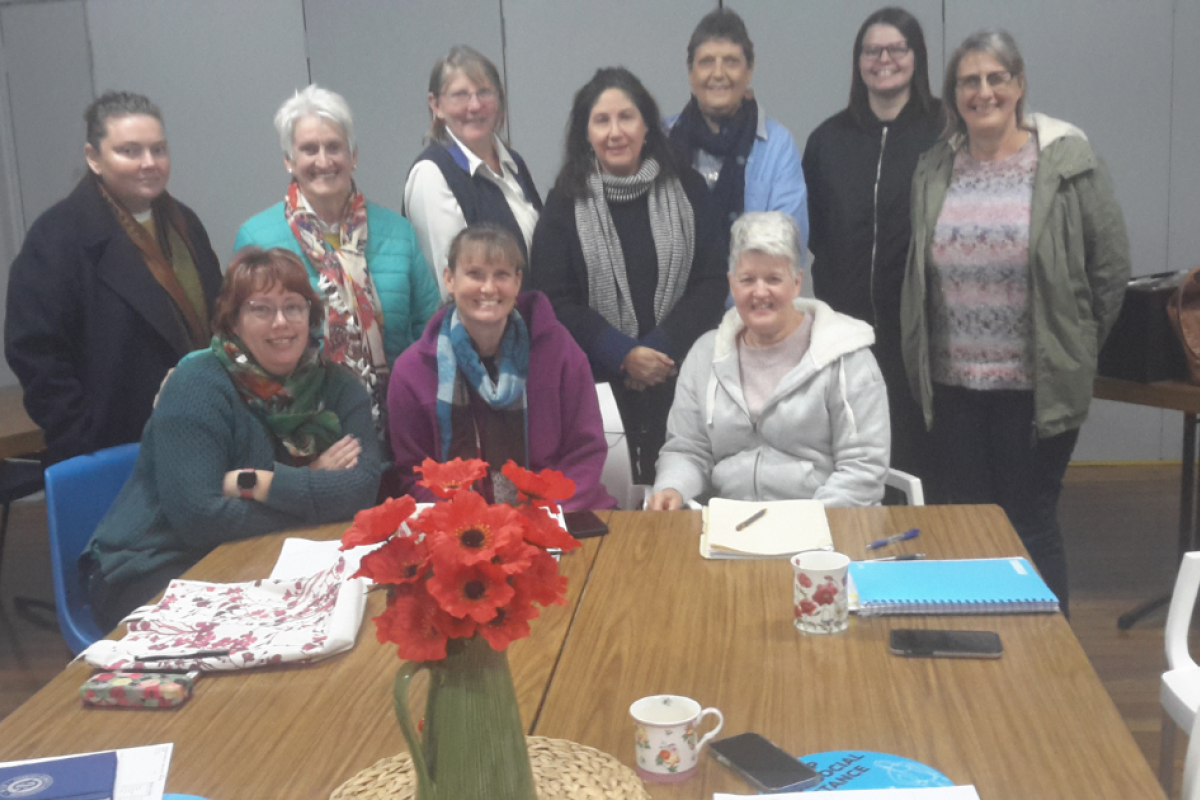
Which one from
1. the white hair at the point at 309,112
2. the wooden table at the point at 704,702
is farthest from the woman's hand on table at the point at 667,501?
the white hair at the point at 309,112

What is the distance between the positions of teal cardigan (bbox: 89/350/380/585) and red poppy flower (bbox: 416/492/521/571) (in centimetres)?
127

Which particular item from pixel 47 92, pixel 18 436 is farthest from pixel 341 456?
pixel 47 92

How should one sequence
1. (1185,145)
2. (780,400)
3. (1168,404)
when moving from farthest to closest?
(1185,145), (1168,404), (780,400)

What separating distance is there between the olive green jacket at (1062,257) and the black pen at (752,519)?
115 centimetres

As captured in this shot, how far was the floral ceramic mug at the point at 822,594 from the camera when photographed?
1.61 metres

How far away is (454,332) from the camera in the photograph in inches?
102

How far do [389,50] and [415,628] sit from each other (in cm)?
470

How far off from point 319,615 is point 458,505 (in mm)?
804

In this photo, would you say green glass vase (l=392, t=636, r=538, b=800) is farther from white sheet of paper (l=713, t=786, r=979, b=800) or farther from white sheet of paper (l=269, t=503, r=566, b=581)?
white sheet of paper (l=269, t=503, r=566, b=581)

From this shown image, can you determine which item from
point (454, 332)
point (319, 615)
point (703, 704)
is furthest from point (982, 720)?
point (454, 332)

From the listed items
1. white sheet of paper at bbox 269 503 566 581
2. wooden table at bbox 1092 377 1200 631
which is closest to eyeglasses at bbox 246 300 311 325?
white sheet of paper at bbox 269 503 566 581

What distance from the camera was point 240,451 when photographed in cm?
230

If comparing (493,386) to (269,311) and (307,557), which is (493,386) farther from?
(307,557)

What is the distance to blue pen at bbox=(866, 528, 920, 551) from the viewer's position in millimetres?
1971
